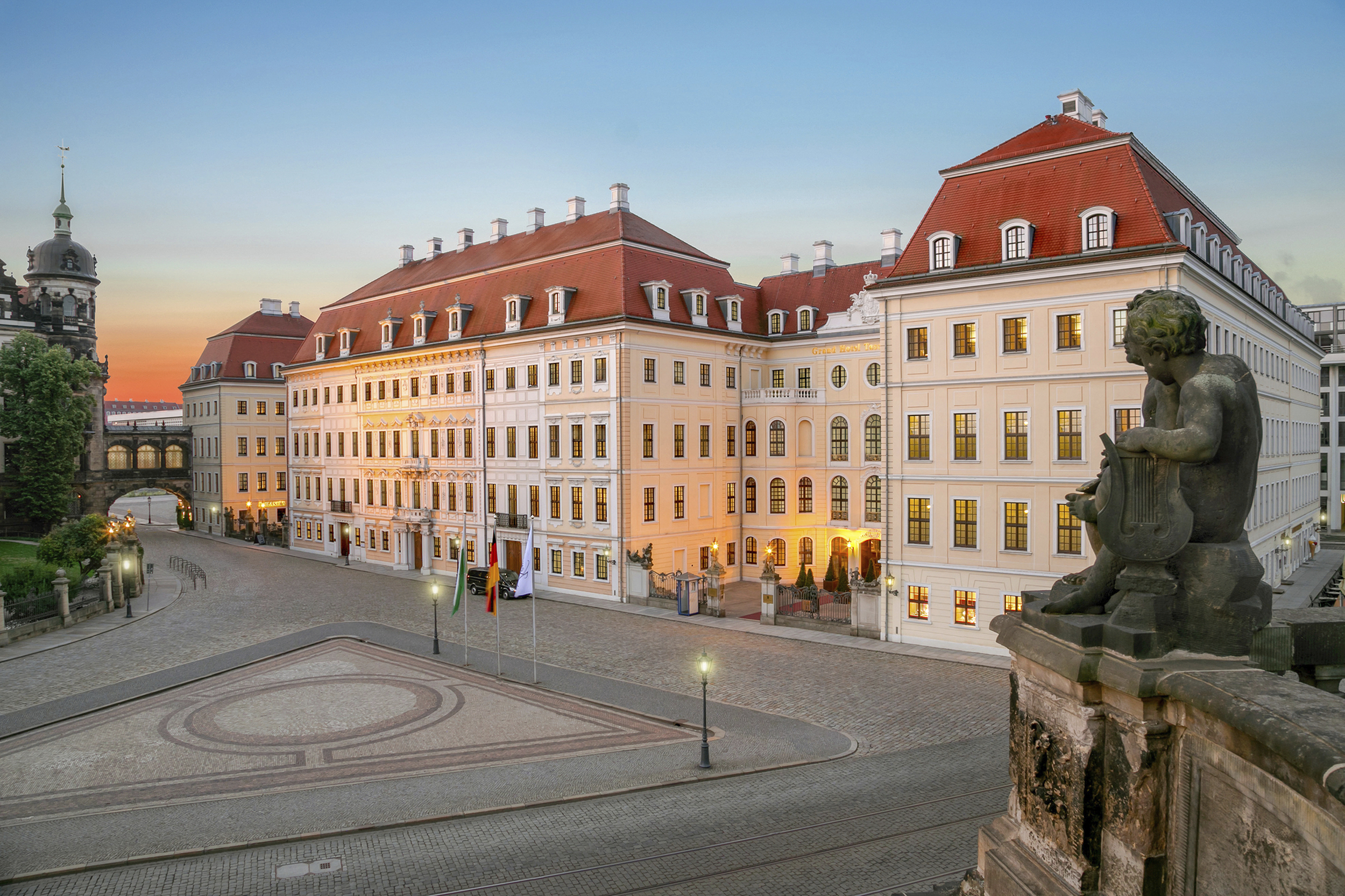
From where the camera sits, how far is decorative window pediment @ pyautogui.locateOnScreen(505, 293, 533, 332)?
45.3 m

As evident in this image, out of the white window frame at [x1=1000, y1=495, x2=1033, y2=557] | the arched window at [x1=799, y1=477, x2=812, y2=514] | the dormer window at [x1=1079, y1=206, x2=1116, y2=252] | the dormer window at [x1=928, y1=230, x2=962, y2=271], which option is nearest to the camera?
the dormer window at [x1=1079, y1=206, x2=1116, y2=252]

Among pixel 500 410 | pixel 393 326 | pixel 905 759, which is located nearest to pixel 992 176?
pixel 905 759

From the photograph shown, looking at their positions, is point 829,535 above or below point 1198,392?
below

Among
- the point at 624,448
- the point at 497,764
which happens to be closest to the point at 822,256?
the point at 624,448

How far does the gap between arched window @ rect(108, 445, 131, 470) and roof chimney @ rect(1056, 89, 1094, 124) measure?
80.3 meters

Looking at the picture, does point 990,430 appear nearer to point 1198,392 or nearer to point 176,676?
point 1198,392

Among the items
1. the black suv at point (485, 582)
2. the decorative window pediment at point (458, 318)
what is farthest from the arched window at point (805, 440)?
the decorative window pediment at point (458, 318)

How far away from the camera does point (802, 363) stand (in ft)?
156

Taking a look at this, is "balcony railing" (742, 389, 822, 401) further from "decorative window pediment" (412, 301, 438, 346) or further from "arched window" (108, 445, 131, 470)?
"arched window" (108, 445, 131, 470)

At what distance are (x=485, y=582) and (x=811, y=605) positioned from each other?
16.2m

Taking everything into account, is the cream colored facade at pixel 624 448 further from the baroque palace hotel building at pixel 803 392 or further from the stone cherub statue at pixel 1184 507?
the stone cherub statue at pixel 1184 507

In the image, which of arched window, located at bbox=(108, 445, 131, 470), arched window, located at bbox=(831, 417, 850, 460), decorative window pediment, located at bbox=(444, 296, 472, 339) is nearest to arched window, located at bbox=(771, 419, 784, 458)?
arched window, located at bbox=(831, 417, 850, 460)

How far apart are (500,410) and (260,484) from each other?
1589 inches

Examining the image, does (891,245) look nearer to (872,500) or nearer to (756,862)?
(872,500)
